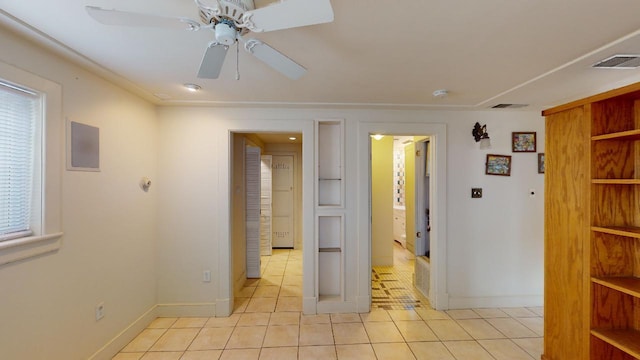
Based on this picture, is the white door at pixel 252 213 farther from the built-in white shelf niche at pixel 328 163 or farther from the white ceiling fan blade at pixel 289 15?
the white ceiling fan blade at pixel 289 15

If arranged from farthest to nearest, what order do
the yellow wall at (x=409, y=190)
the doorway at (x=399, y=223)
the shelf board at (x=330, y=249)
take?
the yellow wall at (x=409, y=190) < the doorway at (x=399, y=223) < the shelf board at (x=330, y=249)

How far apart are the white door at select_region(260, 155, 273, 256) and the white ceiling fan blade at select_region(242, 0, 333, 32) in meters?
4.24

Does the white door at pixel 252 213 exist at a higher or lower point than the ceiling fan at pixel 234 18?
lower

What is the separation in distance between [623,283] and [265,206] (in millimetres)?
4699

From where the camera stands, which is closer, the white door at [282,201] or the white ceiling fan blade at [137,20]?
the white ceiling fan blade at [137,20]

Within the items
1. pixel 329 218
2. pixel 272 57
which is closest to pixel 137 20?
pixel 272 57

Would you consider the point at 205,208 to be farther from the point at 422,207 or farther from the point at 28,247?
the point at 422,207

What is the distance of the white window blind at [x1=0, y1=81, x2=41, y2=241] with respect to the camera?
1544 mm

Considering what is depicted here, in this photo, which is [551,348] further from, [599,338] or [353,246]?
[353,246]

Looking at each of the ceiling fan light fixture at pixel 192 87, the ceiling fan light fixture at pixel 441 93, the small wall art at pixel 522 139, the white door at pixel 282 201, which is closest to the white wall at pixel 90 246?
the ceiling fan light fixture at pixel 192 87

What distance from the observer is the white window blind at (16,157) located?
1.54 m

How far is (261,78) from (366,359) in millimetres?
2439

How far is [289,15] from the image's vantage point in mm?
1051

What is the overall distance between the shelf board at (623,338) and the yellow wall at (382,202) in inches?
114
